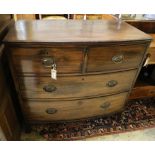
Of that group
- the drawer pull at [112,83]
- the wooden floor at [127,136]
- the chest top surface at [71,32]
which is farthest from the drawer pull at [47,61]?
the wooden floor at [127,136]

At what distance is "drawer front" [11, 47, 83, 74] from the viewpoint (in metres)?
0.94

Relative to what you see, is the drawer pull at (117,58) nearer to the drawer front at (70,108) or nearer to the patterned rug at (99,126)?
the drawer front at (70,108)

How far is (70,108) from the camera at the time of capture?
1.30m

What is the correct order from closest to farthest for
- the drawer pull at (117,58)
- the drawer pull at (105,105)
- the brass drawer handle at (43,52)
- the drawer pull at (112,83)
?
the brass drawer handle at (43,52), the drawer pull at (117,58), the drawer pull at (112,83), the drawer pull at (105,105)

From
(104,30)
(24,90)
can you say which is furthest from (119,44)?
(24,90)

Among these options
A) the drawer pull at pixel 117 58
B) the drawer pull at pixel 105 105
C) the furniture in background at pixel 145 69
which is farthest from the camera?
the furniture in background at pixel 145 69

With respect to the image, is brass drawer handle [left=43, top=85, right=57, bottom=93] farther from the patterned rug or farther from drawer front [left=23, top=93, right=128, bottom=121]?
the patterned rug

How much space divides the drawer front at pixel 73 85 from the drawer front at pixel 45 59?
0.07m

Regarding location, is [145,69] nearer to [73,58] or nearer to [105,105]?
[105,105]

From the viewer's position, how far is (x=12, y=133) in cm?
119

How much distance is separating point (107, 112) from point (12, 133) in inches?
31.9

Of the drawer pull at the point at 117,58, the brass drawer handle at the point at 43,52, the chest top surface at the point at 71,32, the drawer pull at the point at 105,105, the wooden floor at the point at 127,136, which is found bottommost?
the wooden floor at the point at 127,136

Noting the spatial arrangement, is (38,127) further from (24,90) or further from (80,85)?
(80,85)

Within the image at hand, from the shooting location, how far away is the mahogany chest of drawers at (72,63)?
0.95 m
